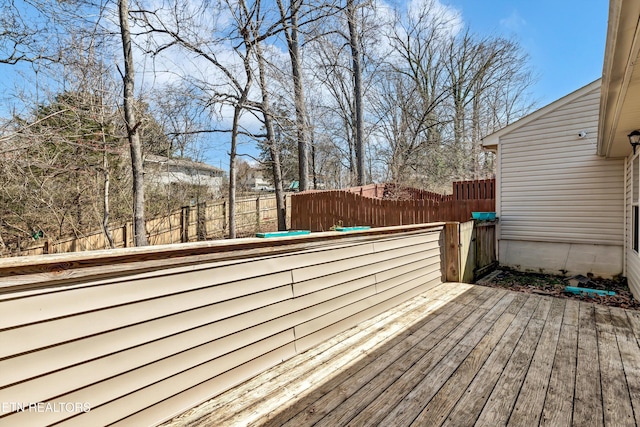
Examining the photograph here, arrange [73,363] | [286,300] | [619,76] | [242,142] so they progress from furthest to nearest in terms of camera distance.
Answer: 1. [242,142]
2. [619,76]
3. [286,300]
4. [73,363]

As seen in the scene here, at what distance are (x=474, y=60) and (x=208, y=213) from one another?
14.0 m

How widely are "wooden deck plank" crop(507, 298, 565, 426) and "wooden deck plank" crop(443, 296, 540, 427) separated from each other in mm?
147

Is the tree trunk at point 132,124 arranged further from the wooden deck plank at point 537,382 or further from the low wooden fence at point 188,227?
the wooden deck plank at point 537,382

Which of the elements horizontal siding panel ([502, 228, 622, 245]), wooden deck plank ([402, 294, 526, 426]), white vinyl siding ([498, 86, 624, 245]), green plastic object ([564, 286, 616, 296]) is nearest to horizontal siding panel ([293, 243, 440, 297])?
wooden deck plank ([402, 294, 526, 426])

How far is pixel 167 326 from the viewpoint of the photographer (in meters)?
1.53

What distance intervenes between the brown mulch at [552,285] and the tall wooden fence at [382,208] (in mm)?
2379

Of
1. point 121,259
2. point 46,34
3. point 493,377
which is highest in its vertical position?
point 46,34

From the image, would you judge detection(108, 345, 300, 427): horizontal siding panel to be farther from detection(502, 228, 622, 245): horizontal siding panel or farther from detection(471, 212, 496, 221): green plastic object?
detection(502, 228, 622, 245): horizontal siding panel

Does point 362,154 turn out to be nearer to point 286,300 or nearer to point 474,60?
point 474,60

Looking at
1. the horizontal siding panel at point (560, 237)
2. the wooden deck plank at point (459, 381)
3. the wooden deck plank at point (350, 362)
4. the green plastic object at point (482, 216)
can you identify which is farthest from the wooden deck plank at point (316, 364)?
the horizontal siding panel at point (560, 237)

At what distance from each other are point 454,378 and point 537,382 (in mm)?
503

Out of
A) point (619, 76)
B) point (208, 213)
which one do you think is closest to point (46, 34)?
point (208, 213)

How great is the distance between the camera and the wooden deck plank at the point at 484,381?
1.56 meters

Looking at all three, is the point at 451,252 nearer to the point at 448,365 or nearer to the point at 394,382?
the point at 448,365
